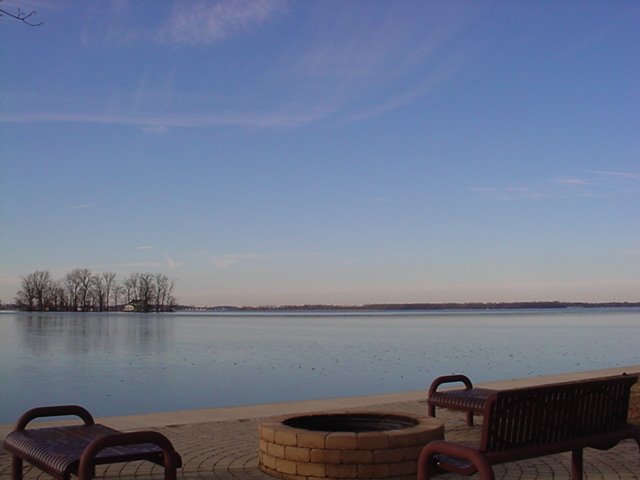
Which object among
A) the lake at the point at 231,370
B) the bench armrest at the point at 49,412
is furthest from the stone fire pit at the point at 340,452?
the lake at the point at 231,370

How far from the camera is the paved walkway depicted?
6.24 m

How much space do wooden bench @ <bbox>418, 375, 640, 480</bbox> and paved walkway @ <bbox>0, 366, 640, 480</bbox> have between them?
583mm

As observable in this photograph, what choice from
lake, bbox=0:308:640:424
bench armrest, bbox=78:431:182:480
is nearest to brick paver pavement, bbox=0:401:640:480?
bench armrest, bbox=78:431:182:480

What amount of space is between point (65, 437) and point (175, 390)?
36.6 ft

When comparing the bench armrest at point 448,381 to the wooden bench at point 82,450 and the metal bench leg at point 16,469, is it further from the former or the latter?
the metal bench leg at point 16,469

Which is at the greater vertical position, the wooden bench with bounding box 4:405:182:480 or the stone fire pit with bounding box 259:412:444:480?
the wooden bench with bounding box 4:405:182:480

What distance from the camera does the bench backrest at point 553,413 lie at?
4945 millimetres

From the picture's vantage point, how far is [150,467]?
650cm

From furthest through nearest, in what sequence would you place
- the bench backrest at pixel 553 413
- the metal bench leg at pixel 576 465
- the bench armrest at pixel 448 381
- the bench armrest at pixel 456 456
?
1. the bench armrest at pixel 448 381
2. the metal bench leg at pixel 576 465
3. the bench backrest at pixel 553 413
4. the bench armrest at pixel 456 456

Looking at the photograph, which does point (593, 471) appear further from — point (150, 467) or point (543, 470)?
point (150, 467)

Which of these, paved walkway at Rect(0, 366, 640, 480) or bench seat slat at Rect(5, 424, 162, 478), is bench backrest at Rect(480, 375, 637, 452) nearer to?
paved walkway at Rect(0, 366, 640, 480)

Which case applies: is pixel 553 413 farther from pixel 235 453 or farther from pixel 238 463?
pixel 235 453

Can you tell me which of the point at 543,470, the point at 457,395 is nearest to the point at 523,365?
the point at 457,395

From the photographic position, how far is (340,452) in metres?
5.91
